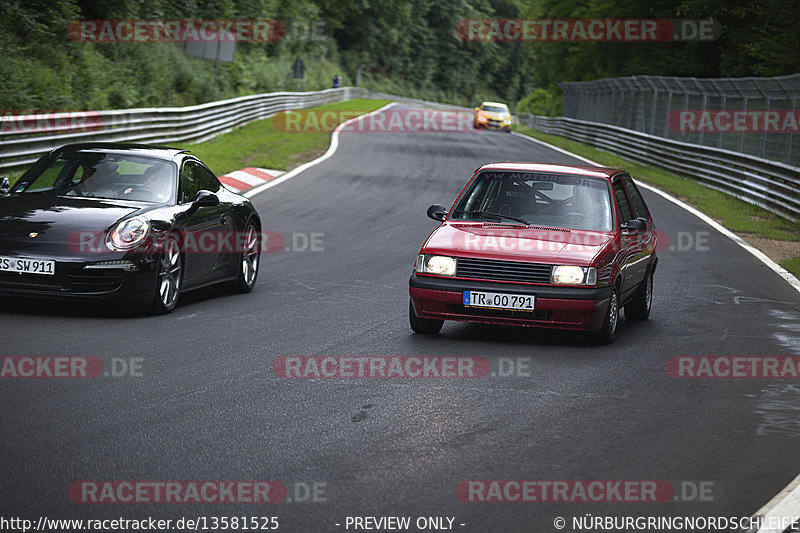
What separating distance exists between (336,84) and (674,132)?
45.5 metres

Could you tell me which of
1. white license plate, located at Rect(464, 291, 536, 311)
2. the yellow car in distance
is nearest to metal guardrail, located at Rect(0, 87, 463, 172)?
white license plate, located at Rect(464, 291, 536, 311)

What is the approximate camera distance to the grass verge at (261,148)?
80.0 ft

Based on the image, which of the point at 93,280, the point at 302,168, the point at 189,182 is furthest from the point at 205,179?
the point at 302,168

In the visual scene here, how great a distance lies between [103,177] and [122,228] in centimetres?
105

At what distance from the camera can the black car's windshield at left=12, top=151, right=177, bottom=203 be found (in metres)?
9.90

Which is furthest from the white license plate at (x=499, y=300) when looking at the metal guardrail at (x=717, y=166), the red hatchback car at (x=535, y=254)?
the metal guardrail at (x=717, y=166)

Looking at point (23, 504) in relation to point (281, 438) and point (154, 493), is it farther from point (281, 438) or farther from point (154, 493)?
point (281, 438)

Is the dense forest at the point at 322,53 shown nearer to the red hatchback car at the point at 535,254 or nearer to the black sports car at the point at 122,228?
the black sports car at the point at 122,228

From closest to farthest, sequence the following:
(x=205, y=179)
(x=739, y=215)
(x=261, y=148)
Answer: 1. (x=205, y=179)
2. (x=739, y=215)
3. (x=261, y=148)

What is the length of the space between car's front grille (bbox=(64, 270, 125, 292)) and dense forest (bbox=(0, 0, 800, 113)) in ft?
42.0

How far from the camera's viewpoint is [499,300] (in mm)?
8484

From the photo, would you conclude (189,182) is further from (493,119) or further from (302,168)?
(493,119)

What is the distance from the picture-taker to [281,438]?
18.6 feet

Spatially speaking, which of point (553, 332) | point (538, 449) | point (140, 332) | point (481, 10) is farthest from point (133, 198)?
point (481, 10)
